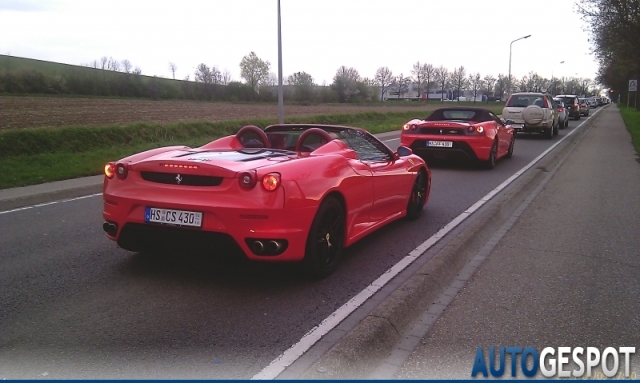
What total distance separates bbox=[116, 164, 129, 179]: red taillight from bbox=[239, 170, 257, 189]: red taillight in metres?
1.09

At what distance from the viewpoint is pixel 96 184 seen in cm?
1055

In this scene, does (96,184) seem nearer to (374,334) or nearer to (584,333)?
(374,334)

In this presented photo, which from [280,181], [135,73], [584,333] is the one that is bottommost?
[584,333]

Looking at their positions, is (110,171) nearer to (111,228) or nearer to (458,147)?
(111,228)

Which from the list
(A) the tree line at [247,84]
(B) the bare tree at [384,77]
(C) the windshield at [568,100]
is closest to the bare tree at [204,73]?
(A) the tree line at [247,84]

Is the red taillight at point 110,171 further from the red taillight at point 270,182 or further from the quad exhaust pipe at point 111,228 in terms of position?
the red taillight at point 270,182

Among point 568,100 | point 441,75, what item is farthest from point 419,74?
point 568,100

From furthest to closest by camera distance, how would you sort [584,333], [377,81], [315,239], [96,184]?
[377,81], [96,184], [315,239], [584,333]

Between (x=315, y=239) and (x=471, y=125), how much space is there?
28.7 ft

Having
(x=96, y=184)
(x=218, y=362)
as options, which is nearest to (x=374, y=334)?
(x=218, y=362)

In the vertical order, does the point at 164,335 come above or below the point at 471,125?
below

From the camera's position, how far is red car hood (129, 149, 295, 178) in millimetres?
4582

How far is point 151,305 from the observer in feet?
14.2
